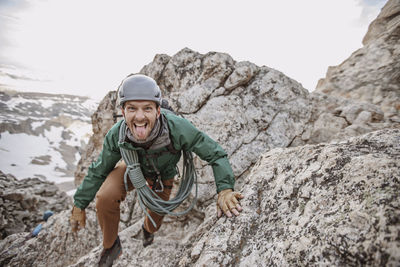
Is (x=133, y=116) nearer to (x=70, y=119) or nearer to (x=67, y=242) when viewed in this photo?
(x=67, y=242)

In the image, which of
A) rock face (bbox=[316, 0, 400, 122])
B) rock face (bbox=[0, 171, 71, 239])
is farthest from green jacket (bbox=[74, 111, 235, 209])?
rock face (bbox=[0, 171, 71, 239])

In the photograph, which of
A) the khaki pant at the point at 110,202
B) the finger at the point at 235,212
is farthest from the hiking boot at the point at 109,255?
the finger at the point at 235,212

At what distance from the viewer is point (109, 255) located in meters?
3.70

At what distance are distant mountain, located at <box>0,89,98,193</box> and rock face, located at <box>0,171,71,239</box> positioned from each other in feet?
146

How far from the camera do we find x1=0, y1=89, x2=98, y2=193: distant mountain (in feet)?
189

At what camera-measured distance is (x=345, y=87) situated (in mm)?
10391

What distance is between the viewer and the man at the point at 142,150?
2.86m

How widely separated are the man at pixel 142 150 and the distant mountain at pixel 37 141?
6215cm

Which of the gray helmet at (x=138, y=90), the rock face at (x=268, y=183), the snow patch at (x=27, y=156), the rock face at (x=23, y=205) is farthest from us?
the snow patch at (x=27, y=156)

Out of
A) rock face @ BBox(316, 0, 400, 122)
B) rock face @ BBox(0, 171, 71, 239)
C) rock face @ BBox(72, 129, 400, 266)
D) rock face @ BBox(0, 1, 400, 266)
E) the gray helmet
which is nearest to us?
rock face @ BBox(72, 129, 400, 266)

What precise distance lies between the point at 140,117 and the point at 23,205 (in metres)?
16.1

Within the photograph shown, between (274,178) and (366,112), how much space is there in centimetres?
653

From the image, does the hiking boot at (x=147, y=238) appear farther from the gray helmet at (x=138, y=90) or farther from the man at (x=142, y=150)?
the gray helmet at (x=138, y=90)

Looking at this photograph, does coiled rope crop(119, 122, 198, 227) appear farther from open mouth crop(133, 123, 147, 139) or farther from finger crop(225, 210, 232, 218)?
finger crop(225, 210, 232, 218)
